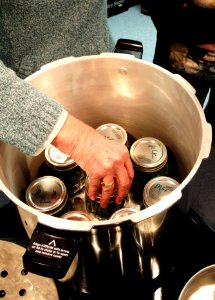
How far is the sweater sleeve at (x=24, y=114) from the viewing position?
473 millimetres

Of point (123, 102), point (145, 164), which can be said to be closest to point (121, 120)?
point (123, 102)

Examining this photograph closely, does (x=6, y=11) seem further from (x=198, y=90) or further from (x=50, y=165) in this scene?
(x=198, y=90)

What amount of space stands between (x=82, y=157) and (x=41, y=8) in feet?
1.06

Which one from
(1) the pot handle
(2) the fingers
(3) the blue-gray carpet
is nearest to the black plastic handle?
(2) the fingers

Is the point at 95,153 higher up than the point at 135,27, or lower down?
higher up

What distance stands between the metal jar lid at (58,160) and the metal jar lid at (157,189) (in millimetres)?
157

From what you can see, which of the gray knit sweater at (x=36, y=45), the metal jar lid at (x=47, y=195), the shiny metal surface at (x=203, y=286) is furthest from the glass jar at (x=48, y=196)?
the shiny metal surface at (x=203, y=286)

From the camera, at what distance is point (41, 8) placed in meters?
0.67

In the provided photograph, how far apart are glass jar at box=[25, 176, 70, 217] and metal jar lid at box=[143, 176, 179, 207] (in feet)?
0.46

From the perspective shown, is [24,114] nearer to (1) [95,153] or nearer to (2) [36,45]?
(1) [95,153]

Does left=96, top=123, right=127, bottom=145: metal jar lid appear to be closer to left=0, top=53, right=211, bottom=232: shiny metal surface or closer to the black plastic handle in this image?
left=0, top=53, right=211, bottom=232: shiny metal surface

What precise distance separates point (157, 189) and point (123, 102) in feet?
0.73

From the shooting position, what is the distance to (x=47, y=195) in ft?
2.01

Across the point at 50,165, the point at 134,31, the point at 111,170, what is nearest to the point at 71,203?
the point at 50,165
